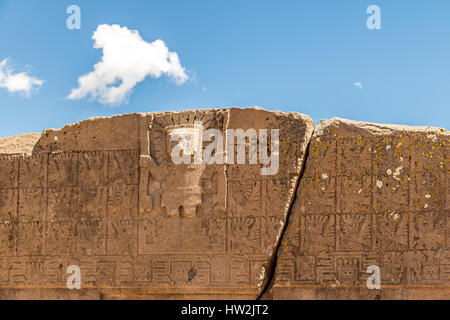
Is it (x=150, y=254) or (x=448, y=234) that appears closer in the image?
(x=448, y=234)

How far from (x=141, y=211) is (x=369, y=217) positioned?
94.1 inches

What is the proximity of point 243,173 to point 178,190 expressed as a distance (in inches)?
28.0

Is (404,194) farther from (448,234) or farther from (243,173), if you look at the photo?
(243,173)

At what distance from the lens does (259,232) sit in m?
7.41

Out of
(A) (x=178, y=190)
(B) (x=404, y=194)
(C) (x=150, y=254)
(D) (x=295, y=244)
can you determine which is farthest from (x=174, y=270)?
(B) (x=404, y=194)

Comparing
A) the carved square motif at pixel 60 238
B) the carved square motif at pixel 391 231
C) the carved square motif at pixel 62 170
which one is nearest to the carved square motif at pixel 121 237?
the carved square motif at pixel 60 238

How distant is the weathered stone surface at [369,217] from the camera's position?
7.08 metres

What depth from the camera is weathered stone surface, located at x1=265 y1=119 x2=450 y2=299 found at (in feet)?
23.2

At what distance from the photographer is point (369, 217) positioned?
7203 mm

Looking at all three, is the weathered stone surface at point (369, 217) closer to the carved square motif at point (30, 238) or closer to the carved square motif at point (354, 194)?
the carved square motif at point (354, 194)

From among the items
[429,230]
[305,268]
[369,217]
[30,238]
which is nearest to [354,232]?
[369,217]

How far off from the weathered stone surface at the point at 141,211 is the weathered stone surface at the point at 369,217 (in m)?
0.23

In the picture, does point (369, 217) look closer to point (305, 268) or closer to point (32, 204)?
point (305, 268)

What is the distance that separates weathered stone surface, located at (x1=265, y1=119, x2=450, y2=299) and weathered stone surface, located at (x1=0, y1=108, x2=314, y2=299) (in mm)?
229
